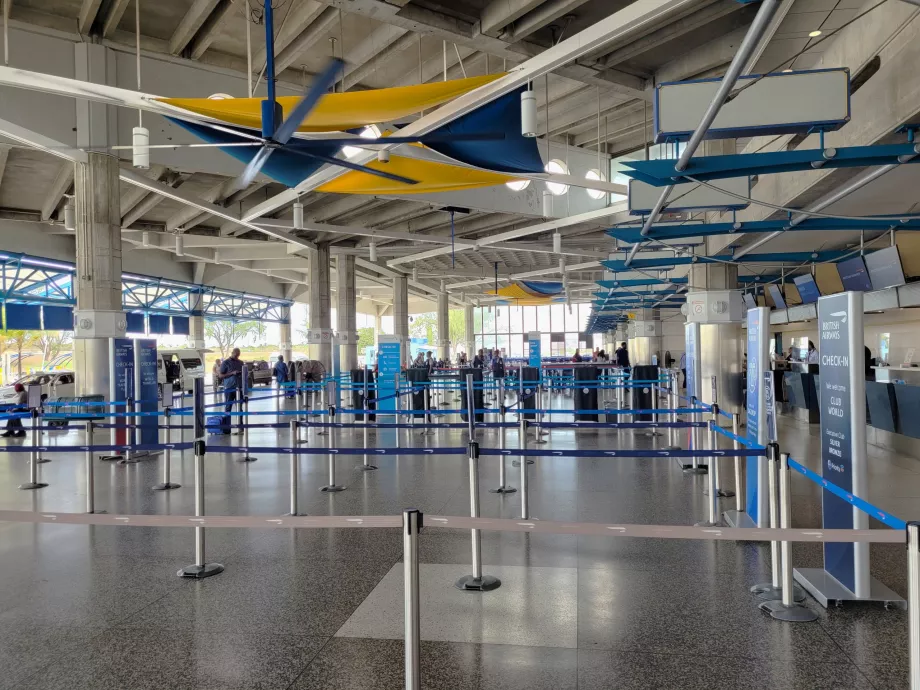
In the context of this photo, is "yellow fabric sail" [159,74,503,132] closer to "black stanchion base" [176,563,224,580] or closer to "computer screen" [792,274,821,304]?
"black stanchion base" [176,563,224,580]

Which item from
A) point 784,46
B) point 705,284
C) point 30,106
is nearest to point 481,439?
point 705,284

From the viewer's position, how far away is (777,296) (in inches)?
804

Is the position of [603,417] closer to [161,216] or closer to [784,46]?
[784,46]

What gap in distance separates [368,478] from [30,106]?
10.6 m

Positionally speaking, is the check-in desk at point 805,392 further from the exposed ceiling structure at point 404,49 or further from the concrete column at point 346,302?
the concrete column at point 346,302

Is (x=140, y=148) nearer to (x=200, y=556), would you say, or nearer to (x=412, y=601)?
(x=200, y=556)

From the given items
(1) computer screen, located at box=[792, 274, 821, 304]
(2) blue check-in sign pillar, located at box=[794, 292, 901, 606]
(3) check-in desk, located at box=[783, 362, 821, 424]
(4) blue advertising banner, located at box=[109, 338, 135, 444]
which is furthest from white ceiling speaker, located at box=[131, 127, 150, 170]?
(1) computer screen, located at box=[792, 274, 821, 304]

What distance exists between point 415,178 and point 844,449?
10.1 meters

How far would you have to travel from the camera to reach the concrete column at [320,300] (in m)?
27.7

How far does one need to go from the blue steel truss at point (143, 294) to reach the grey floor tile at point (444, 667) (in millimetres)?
17590

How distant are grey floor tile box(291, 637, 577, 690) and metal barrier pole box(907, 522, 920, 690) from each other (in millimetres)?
1528

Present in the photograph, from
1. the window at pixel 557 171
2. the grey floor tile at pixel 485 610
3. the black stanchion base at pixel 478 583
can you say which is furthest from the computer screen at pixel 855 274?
the black stanchion base at pixel 478 583

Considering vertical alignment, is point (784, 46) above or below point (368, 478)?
above

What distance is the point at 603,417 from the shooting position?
16.4m
